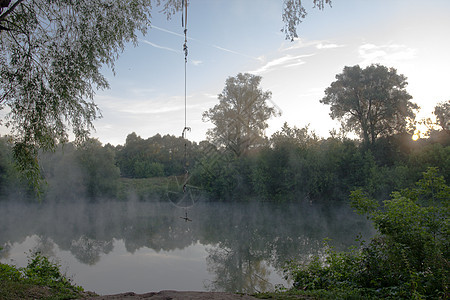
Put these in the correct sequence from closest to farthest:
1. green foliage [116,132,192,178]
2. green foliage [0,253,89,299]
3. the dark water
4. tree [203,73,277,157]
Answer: green foliage [0,253,89,299], the dark water, tree [203,73,277,157], green foliage [116,132,192,178]

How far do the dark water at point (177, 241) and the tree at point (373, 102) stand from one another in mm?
8321

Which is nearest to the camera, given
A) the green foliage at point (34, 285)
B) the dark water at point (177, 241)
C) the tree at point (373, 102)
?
the green foliage at point (34, 285)

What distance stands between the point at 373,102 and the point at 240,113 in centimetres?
1187

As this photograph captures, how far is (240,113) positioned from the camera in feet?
98.7

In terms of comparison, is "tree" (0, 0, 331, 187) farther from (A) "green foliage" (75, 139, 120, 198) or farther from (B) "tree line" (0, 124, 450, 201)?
(A) "green foliage" (75, 139, 120, 198)

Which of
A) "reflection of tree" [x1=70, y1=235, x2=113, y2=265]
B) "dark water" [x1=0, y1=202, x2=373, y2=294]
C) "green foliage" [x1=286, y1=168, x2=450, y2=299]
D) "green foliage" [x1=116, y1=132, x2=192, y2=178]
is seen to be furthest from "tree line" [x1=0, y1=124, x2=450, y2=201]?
"green foliage" [x1=286, y1=168, x2=450, y2=299]

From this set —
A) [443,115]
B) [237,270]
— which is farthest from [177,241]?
[443,115]

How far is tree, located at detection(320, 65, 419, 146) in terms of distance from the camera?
1028 inches

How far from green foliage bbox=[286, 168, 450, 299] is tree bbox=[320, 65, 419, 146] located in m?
23.0

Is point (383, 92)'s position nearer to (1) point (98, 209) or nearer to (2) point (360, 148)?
(2) point (360, 148)

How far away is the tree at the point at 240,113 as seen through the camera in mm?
30062

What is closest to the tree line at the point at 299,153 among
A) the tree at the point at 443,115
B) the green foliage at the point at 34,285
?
the tree at the point at 443,115

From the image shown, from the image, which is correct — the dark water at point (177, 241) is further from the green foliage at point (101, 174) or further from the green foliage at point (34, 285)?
the green foliage at point (101, 174)

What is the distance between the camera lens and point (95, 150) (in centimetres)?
3162
